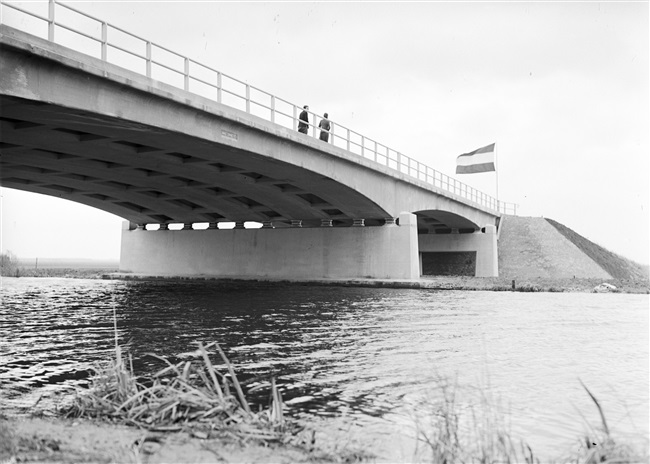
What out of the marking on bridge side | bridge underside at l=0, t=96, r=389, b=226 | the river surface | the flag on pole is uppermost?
the flag on pole

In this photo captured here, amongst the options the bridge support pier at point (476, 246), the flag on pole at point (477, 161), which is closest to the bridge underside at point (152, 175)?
the flag on pole at point (477, 161)

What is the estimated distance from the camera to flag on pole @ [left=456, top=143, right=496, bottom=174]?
54.3m

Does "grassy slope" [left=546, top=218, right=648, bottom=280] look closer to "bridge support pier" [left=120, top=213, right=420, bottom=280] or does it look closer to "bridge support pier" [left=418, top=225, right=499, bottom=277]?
"bridge support pier" [left=418, top=225, right=499, bottom=277]

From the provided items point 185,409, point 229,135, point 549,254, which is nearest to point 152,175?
point 229,135

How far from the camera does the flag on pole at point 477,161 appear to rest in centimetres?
5431

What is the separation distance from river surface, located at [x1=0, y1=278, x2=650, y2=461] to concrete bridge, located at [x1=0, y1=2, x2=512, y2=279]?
6199 millimetres

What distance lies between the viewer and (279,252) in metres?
42.9

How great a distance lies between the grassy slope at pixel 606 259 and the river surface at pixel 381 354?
39.5m

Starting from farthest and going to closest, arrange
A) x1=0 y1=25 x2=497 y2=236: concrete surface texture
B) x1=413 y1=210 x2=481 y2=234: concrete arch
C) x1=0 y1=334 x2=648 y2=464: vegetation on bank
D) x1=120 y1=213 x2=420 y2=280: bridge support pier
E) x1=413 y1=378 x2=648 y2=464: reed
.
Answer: x1=413 y1=210 x2=481 y2=234: concrete arch, x1=120 y1=213 x2=420 y2=280: bridge support pier, x1=0 y1=25 x2=497 y2=236: concrete surface texture, x1=0 y1=334 x2=648 y2=464: vegetation on bank, x1=413 y1=378 x2=648 y2=464: reed

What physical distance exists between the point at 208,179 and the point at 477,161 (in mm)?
29094

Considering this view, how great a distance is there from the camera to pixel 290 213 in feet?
137

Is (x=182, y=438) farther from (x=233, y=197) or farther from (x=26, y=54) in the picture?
(x=233, y=197)

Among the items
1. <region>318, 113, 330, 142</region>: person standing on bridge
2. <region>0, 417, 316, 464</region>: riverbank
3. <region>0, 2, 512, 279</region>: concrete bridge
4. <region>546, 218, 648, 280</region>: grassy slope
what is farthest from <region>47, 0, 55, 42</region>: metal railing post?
<region>546, 218, 648, 280</region>: grassy slope

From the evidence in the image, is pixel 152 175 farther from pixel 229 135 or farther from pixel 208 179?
pixel 229 135
